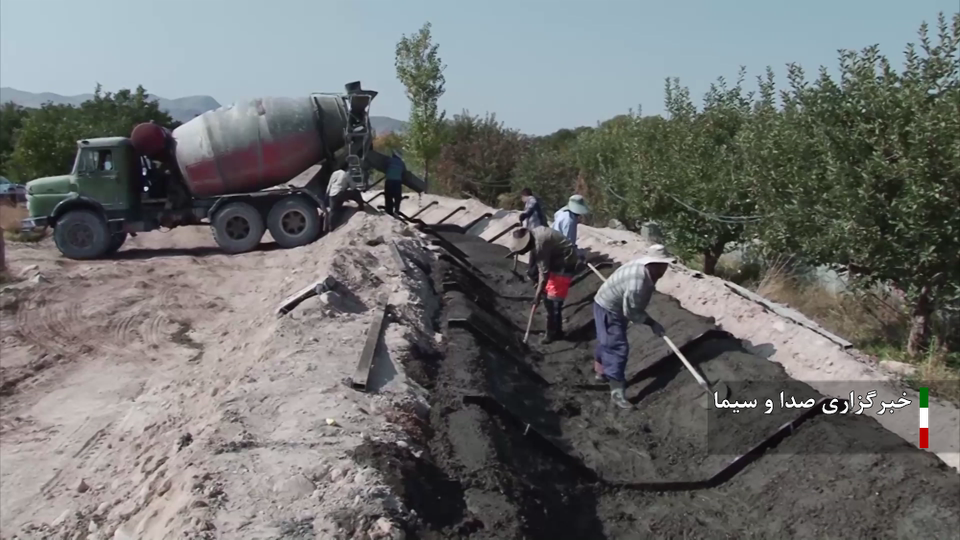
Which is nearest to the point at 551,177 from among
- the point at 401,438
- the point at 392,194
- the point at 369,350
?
the point at 392,194

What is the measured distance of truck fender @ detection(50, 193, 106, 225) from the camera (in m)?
14.9

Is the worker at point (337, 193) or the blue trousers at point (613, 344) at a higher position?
the worker at point (337, 193)

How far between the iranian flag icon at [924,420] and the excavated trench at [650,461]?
0.84 m

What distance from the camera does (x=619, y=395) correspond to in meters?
7.84

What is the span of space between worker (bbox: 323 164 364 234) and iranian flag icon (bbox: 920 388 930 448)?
1074 cm

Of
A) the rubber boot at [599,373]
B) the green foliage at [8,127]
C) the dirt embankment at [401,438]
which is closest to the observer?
the dirt embankment at [401,438]

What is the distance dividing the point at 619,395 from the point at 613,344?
19.6 inches

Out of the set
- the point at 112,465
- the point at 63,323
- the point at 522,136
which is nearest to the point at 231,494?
the point at 112,465

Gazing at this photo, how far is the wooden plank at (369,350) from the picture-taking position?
6.36 metres

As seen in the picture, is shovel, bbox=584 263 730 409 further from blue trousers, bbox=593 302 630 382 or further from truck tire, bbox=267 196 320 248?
truck tire, bbox=267 196 320 248

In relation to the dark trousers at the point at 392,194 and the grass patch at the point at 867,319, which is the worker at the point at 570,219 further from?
the dark trousers at the point at 392,194

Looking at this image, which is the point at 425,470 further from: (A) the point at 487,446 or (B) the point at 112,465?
(B) the point at 112,465

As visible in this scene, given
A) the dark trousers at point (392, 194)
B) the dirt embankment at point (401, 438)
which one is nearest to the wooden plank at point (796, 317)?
the dirt embankment at point (401, 438)

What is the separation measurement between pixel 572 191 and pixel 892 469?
2053 centimetres
